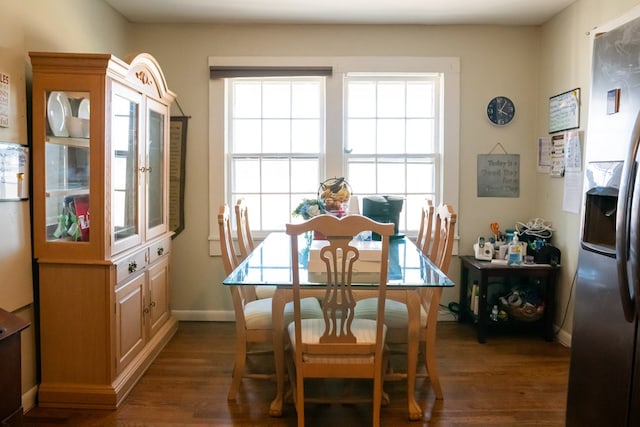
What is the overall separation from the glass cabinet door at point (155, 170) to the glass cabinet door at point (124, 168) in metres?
0.17

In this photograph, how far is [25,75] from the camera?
236cm

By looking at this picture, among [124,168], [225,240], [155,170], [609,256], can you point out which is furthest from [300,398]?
[155,170]

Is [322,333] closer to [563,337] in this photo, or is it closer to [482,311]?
[482,311]

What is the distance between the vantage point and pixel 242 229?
3.08 meters

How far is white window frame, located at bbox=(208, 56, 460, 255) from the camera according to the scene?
3.71 m

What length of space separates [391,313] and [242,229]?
3.76ft

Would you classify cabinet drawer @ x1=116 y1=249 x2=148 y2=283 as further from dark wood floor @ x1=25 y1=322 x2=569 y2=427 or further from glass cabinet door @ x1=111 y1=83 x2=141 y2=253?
dark wood floor @ x1=25 y1=322 x2=569 y2=427

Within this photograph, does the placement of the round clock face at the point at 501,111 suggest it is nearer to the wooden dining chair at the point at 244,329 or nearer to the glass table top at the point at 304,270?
the glass table top at the point at 304,270

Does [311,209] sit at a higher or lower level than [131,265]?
higher

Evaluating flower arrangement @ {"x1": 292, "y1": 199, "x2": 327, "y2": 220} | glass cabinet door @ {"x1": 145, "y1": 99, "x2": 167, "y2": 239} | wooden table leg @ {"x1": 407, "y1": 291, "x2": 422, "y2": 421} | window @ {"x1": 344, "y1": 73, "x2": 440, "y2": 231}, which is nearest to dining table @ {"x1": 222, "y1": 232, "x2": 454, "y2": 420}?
wooden table leg @ {"x1": 407, "y1": 291, "x2": 422, "y2": 421}

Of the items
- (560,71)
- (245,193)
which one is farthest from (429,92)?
(245,193)

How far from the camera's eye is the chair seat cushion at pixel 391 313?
8.21 ft

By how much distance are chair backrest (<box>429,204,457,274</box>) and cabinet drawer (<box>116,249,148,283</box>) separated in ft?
5.66

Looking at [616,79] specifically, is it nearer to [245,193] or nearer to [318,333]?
[318,333]
